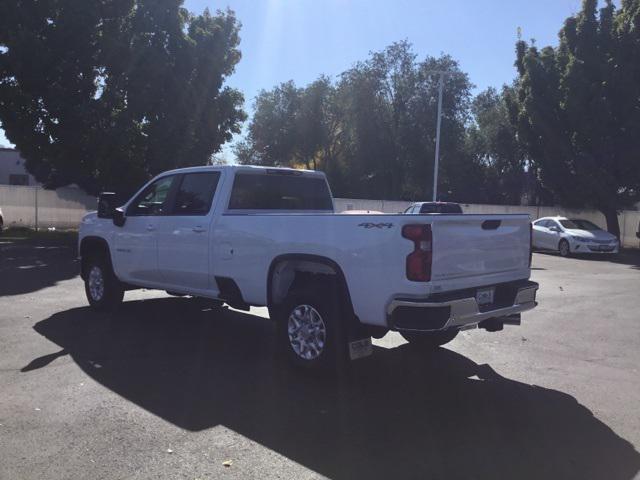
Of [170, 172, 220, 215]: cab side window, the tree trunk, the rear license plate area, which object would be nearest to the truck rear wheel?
the rear license plate area

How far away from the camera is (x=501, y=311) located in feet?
18.9

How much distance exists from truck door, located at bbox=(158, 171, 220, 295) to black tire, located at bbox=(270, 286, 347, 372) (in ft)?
4.46

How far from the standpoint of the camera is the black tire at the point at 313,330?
5.59 meters

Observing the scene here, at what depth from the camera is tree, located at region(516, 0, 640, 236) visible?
79.6ft

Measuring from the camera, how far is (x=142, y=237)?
8.05 metres

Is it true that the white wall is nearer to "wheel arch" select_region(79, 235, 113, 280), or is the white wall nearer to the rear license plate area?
"wheel arch" select_region(79, 235, 113, 280)

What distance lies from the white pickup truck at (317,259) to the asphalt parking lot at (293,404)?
1.73ft

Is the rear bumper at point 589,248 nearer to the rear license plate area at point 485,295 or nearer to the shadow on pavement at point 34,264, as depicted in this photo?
the shadow on pavement at point 34,264

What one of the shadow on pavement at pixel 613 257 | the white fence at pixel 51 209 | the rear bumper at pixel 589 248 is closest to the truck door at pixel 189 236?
the shadow on pavement at pixel 613 257

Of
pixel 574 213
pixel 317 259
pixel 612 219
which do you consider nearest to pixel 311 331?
pixel 317 259

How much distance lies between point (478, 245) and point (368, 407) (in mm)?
1764

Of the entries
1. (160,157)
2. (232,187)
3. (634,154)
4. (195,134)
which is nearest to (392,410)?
(232,187)

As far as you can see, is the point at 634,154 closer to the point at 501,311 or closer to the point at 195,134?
the point at 195,134

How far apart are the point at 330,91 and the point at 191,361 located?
4287 cm
